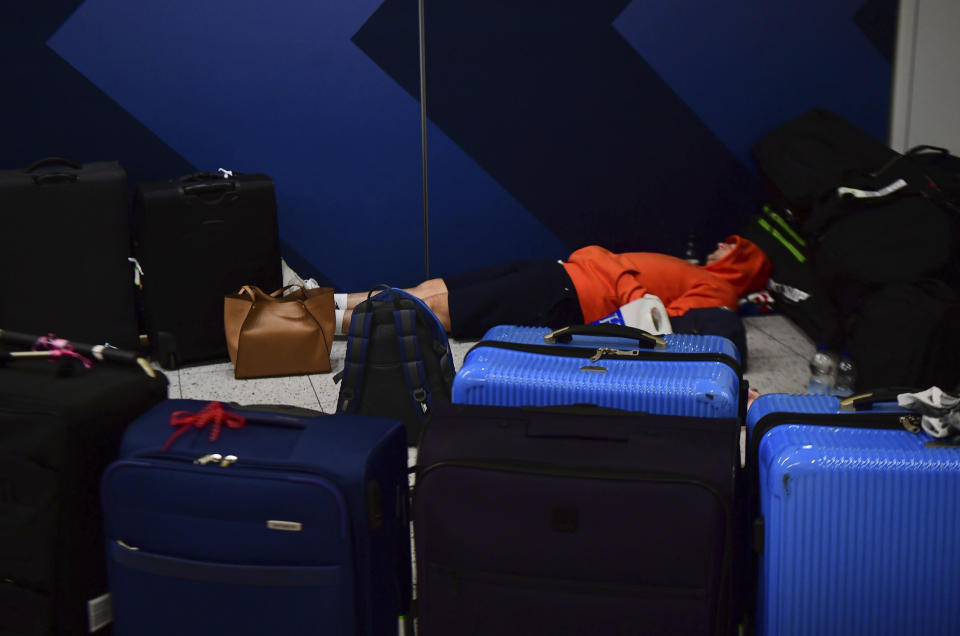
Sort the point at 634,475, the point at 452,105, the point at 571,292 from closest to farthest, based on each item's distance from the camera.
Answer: the point at 634,475, the point at 571,292, the point at 452,105

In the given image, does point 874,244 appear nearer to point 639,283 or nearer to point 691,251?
point 639,283

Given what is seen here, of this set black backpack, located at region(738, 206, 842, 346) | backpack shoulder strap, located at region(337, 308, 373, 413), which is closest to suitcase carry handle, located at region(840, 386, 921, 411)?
backpack shoulder strap, located at region(337, 308, 373, 413)

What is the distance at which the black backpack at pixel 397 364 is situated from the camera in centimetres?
276

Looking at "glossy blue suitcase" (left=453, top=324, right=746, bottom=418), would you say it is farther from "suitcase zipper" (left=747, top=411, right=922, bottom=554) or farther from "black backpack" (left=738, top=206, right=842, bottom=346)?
"black backpack" (left=738, top=206, right=842, bottom=346)

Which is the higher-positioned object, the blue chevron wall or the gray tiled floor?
the blue chevron wall

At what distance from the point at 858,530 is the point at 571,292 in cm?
227

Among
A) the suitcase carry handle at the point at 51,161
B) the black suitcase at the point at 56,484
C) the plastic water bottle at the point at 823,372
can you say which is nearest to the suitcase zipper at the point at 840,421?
the black suitcase at the point at 56,484

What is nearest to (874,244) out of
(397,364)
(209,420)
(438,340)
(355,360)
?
(438,340)

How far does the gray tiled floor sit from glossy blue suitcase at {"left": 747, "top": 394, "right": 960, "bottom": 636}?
175 centimetres

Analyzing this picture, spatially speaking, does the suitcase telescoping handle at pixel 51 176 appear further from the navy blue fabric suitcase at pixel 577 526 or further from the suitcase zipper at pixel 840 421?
the suitcase zipper at pixel 840 421

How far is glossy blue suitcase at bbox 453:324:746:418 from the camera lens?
174 centimetres

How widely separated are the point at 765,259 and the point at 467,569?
283cm

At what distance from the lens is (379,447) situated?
59.3 inches

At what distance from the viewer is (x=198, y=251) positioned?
3408 millimetres
